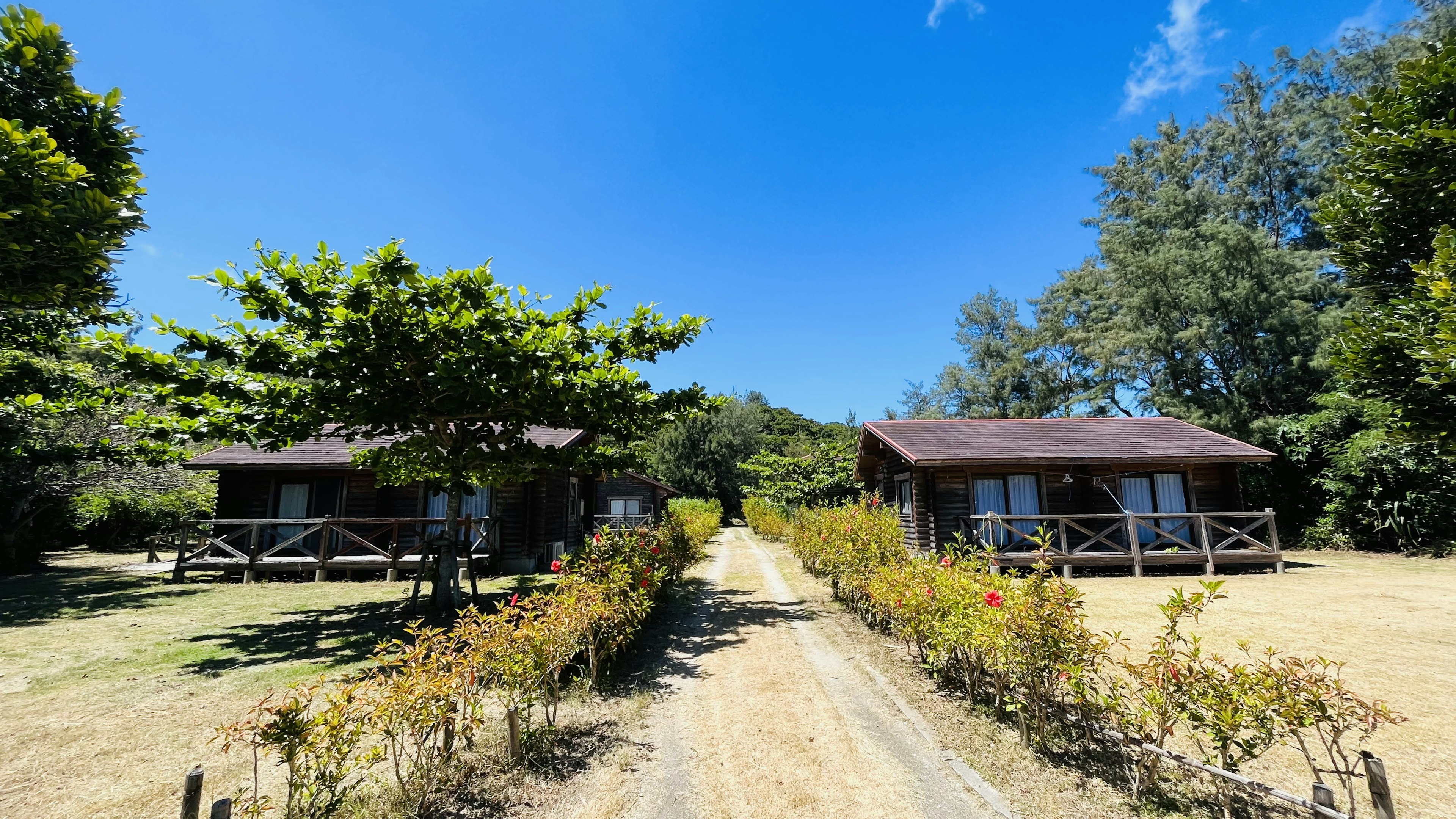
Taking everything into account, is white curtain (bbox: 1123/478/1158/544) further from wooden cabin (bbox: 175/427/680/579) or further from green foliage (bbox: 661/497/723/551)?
wooden cabin (bbox: 175/427/680/579)

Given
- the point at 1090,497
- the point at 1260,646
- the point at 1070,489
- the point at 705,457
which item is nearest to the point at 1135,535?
the point at 1090,497

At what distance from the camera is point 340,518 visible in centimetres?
1606

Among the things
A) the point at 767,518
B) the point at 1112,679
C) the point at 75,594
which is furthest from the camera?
the point at 767,518

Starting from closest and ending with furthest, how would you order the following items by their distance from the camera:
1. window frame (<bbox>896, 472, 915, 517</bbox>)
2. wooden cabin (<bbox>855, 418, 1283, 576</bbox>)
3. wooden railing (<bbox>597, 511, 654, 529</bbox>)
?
1. wooden cabin (<bbox>855, 418, 1283, 576</bbox>)
2. window frame (<bbox>896, 472, 915, 517</bbox>)
3. wooden railing (<bbox>597, 511, 654, 529</bbox>)

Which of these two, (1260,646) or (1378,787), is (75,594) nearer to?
(1378,787)

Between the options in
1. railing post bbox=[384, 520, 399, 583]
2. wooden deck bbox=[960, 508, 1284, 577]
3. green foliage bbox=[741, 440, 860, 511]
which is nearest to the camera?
railing post bbox=[384, 520, 399, 583]

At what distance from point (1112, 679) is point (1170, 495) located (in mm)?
16210

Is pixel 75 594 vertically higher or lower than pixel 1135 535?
lower

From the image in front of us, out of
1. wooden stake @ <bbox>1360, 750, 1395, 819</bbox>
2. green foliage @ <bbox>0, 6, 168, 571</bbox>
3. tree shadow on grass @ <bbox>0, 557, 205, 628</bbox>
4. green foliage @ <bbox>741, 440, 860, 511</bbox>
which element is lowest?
tree shadow on grass @ <bbox>0, 557, 205, 628</bbox>

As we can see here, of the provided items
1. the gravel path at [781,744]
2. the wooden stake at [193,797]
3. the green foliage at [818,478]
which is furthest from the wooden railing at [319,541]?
the green foliage at [818,478]

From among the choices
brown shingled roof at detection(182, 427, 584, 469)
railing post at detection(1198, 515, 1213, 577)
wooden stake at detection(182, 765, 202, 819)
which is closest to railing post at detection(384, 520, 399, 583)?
brown shingled roof at detection(182, 427, 584, 469)

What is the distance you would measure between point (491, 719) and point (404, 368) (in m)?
5.36

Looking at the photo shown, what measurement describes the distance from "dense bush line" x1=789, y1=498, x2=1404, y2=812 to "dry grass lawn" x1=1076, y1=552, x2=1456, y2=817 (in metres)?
0.29

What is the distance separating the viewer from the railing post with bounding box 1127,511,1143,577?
14.5m
